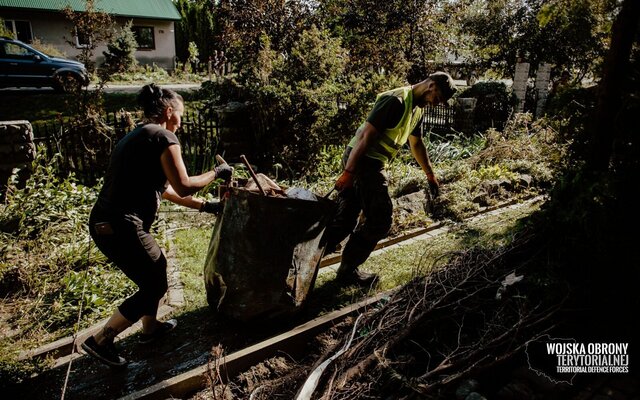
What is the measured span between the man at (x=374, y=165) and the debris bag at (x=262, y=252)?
1.69 feet

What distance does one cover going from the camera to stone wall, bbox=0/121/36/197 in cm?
528

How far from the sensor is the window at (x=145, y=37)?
25109mm

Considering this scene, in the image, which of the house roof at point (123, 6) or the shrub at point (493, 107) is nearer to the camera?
the shrub at point (493, 107)

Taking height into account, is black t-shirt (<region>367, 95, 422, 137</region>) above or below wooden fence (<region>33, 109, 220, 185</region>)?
above

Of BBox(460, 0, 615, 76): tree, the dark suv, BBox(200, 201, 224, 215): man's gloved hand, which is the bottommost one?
BBox(200, 201, 224, 215): man's gloved hand

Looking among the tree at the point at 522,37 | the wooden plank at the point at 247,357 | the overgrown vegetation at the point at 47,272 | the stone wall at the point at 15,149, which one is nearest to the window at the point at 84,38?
the stone wall at the point at 15,149

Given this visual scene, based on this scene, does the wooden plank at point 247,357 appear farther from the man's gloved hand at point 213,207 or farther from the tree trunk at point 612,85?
the tree trunk at point 612,85

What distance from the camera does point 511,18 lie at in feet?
45.1

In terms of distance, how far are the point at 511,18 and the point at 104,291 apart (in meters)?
14.4

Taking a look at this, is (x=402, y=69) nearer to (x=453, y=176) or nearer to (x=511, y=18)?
(x=453, y=176)

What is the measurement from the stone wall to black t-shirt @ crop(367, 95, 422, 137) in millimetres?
4502

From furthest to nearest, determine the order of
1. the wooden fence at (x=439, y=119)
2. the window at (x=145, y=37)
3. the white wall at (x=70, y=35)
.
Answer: the window at (x=145, y=37) → the white wall at (x=70, y=35) → the wooden fence at (x=439, y=119)

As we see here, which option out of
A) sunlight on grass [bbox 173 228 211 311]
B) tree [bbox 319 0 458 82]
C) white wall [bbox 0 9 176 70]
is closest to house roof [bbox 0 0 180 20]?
white wall [bbox 0 9 176 70]

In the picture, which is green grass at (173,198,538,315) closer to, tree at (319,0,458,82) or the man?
the man
